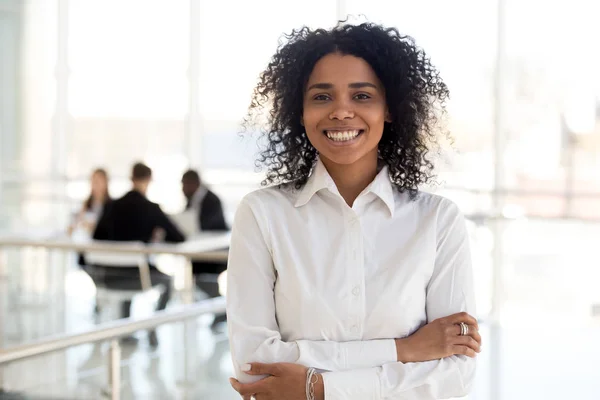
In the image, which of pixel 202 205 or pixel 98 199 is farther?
pixel 98 199

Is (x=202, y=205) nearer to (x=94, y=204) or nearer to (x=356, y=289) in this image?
(x=94, y=204)

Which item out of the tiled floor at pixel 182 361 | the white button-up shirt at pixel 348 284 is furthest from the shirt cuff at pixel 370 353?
the tiled floor at pixel 182 361

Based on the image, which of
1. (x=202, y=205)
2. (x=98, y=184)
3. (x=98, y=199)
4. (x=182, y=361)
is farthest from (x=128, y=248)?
(x=98, y=199)

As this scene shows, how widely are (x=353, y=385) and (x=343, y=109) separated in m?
0.51

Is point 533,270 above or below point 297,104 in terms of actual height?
below

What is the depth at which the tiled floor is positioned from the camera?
10.5 feet

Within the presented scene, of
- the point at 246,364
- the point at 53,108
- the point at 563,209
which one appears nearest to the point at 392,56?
the point at 246,364

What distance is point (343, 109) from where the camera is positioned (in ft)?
5.49

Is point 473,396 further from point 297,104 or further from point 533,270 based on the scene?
point 533,270

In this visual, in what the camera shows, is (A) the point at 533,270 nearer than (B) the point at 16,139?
Yes

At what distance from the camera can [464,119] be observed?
29.2ft

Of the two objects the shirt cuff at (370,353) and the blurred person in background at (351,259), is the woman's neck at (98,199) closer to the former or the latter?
the blurred person in background at (351,259)

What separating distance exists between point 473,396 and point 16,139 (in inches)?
366

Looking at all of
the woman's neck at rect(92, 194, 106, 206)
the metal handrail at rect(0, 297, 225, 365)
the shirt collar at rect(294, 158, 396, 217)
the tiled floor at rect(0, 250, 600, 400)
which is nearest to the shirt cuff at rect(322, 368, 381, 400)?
the shirt collar at rect(294, 158, 396, 217)
